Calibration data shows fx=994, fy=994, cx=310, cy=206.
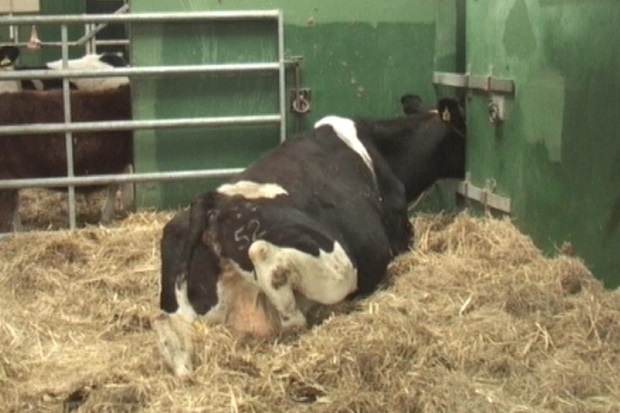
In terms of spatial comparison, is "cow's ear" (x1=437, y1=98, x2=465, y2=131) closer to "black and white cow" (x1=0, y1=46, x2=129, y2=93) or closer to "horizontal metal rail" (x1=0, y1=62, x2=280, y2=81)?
"horizontal metal rail" (x1=0, y1=62, x2=280, y2=81)

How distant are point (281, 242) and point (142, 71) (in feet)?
8.98

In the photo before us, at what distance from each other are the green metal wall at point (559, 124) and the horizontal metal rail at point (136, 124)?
165 cm

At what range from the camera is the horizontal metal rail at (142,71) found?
6988mm

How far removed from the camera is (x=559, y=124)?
5.57 m

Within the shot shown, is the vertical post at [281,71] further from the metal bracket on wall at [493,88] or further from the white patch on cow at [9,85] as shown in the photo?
the white patch on cow at [9,85]

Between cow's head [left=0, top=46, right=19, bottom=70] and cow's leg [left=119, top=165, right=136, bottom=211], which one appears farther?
cow's head [left=0, top=46, right=19, bottom=70]

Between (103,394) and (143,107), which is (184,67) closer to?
(143,107)

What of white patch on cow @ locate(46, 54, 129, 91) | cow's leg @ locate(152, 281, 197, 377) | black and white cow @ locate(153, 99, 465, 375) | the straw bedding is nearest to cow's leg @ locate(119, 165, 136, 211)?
white patch on cow @ locate(46, 54, 129, 91)

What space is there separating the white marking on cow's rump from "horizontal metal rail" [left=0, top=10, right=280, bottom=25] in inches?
47.5

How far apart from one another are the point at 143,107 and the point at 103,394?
3.61 meters

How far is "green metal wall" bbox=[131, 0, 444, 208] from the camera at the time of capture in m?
7.31

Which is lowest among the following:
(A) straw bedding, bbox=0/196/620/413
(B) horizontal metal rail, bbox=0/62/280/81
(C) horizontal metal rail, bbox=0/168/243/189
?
(A) straw bedding, bbox=0/196/620/413

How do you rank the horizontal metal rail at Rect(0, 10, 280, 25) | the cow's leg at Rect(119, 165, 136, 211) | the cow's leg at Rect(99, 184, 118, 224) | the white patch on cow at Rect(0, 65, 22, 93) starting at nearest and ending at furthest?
1. the horizontal metal rail at Rect(0, 10, 280, 25)
2. the cow's leg at Rect(119, 165, 136, 211)
3. the cow's leg at Rect(99, 184, 118, 224)
4. the white patch on cow at Rect(0, 65, 22, 93)

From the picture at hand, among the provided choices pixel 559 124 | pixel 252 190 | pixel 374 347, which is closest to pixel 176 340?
pixel 374 347
